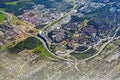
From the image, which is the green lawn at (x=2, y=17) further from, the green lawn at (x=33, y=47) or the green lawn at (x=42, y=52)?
the green lawn at (x=42, y=52)

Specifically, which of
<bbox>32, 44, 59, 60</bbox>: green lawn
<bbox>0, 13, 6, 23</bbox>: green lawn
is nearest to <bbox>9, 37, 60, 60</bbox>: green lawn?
<bbox>32, 44, 59, 60</bbox>: green lawn

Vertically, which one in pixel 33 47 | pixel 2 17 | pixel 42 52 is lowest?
pixel 42 52

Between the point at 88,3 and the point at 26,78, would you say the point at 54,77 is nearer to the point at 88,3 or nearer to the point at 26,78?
the point at 26,78

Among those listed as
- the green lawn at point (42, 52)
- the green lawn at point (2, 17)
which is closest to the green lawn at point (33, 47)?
the green lawn at point (42, 52)

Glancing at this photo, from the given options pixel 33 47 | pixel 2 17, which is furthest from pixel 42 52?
pixel 2 17

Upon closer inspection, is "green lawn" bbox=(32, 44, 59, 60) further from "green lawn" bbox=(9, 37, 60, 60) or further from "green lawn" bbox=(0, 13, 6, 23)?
"green lawn" bbox=(0, 13, 6, 23)

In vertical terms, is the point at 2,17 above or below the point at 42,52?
above

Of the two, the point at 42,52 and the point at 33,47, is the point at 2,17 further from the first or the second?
the point at 42,52

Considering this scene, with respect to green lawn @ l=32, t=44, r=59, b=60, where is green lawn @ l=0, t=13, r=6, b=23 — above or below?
above

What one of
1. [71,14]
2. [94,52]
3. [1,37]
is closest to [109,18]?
[71,14]

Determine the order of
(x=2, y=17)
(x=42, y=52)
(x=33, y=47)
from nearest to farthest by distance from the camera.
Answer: (x=42, y=52) < (x=33, y=47) < (x=2, y=17)

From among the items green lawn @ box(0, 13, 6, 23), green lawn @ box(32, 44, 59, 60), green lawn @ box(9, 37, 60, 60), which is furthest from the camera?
green lawn @ box(0, 13, 6, 23)
